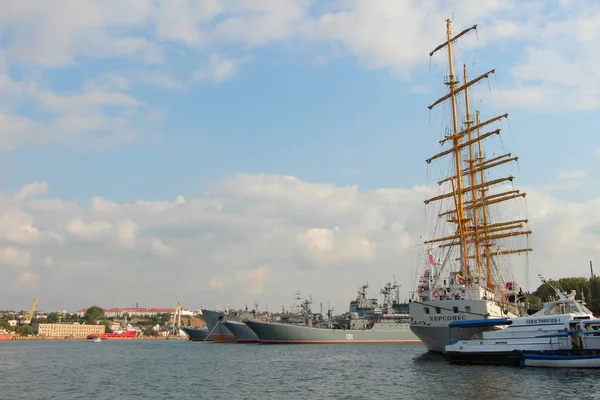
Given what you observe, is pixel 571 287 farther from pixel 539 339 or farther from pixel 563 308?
pixel 539 339

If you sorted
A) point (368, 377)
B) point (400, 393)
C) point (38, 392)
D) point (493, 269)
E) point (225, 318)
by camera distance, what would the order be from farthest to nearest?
point (225, 318) < point (493, 269) < point (368, 377) < point (38, 392) < point (400, 393)

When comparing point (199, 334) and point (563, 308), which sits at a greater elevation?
point (563, 308)

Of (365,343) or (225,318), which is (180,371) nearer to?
(365,343)

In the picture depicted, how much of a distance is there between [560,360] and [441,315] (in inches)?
586

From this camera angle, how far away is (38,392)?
33219 millimetres

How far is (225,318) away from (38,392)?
84260 millimetres

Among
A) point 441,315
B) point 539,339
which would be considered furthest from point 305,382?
point 441,315

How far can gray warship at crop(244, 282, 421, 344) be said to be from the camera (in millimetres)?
91812

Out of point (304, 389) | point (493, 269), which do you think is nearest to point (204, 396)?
point (304, 389)

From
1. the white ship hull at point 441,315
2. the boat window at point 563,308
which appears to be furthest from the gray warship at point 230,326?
the boat window at point 563,308

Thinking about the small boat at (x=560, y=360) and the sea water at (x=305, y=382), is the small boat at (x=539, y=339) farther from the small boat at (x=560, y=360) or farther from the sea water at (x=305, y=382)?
the sea water at (x=305, y=382)

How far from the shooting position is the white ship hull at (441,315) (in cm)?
5062

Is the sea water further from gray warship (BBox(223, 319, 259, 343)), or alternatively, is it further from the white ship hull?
gray warship (BBox(223, 319, 259, 343))

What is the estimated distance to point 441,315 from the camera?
52500 millimetres
